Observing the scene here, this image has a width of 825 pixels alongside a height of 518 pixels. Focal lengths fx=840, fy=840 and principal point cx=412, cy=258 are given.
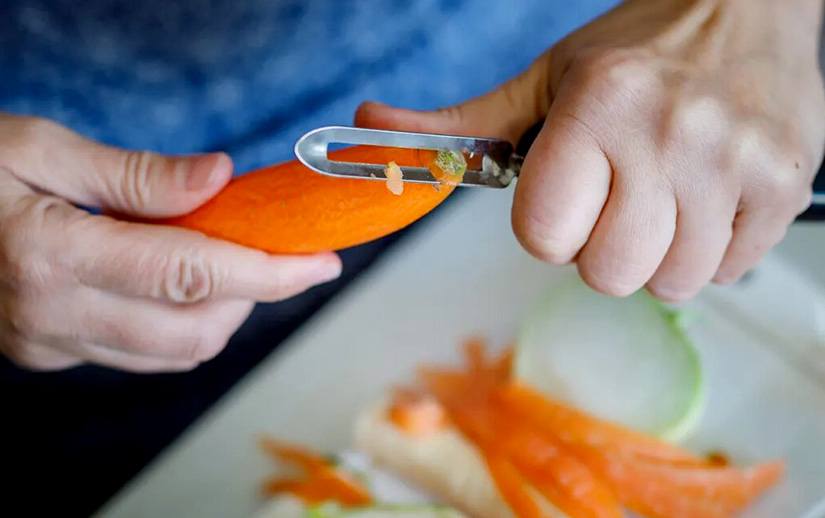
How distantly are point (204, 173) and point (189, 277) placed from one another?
3.3 inches

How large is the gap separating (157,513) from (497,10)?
2.38ft

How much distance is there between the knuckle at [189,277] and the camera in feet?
2.14

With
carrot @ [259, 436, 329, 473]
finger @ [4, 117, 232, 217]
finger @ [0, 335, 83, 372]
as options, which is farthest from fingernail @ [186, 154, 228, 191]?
carrot @ [259, 436, 329, 473]

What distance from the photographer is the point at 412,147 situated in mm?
588

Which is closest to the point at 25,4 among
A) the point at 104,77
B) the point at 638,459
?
the point at 104,77

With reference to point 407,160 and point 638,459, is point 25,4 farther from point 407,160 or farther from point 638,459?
point 638,459

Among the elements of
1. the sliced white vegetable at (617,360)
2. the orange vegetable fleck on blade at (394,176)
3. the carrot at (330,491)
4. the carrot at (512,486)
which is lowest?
the carrot at (330,491)

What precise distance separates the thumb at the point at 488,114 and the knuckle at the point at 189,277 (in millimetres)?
183

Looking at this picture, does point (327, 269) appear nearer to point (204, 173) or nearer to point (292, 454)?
point (204, 173)

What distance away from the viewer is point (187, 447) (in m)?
1.06

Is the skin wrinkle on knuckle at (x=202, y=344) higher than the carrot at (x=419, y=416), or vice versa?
the skin wrinkle on knuckle at (x=202, y=344)

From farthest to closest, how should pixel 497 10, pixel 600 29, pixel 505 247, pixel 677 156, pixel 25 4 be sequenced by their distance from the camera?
1. pixel 505 247
2. pixel 497 10
3. pixel 25 4
4. pixel 600 29
5. pixel 677 156

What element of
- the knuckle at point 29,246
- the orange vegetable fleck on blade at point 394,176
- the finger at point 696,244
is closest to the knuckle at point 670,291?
the finger at point 696,244

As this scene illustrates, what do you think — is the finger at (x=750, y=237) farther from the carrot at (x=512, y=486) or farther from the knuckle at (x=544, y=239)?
the carrot at (x=512, y=486)
